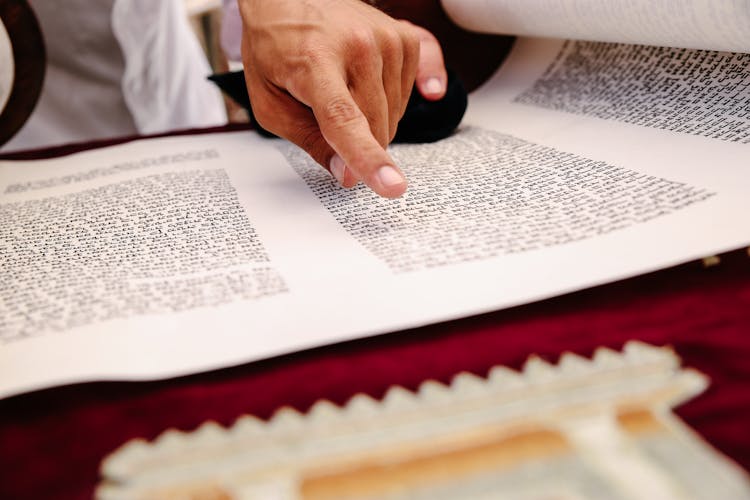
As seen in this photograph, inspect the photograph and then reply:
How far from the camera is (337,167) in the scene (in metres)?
0.45

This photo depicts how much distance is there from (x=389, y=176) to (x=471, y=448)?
8.2 inches

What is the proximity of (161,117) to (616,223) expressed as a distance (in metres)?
0.92

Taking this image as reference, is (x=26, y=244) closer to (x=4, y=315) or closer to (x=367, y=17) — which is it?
(x=4, y=315)

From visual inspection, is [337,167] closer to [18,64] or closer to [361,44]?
[361,44]

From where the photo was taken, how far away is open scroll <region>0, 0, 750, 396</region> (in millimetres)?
275

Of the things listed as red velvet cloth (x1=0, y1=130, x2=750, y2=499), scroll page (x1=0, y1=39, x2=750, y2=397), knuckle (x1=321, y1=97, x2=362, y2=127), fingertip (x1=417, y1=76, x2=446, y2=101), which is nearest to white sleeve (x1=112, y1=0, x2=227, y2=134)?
scroll page (x1=0, y1=39, x2=750, y2=397)

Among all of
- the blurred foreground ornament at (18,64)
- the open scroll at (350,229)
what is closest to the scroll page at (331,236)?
the open scroll at (350,229)

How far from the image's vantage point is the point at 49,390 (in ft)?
0.87

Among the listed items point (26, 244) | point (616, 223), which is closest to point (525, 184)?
point (616, 223)

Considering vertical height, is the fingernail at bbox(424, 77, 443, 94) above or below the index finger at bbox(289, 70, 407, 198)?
below

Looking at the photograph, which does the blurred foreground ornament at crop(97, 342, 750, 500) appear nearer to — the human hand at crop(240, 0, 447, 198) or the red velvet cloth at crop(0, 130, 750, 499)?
the red velvet cloth at crop(0, 130, 750, 499)

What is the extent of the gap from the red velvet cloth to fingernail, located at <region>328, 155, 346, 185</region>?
0.62ft

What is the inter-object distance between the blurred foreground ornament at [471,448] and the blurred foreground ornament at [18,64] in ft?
1.84

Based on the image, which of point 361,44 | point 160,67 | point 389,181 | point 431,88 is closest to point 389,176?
point 389,181
